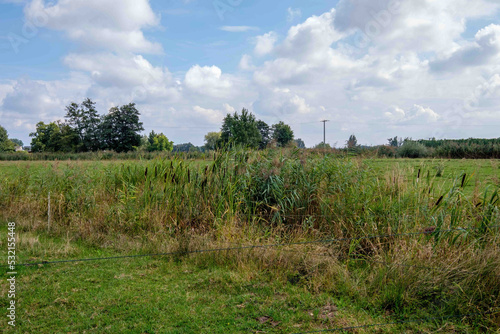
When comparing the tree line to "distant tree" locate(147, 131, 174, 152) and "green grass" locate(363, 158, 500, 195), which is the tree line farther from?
"green grass" locate(363, 158, 500, 195)

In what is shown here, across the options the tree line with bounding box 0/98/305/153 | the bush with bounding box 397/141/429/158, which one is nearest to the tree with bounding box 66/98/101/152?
the tree line with bounding box 0/98/305/153

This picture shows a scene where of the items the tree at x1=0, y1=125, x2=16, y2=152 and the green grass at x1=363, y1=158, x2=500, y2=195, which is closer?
the green grass at x1=363, y1=158, x2=500, y2=195

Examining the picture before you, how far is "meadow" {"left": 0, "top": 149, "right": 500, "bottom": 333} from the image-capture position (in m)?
3.73

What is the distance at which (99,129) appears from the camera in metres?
58.4

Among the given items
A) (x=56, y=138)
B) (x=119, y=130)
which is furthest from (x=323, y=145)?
(x=56, y=138)

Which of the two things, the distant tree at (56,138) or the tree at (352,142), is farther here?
the distant tree at (56,138)

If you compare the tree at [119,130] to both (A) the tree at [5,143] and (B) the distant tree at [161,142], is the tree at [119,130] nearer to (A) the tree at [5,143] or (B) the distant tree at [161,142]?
(B) the distant tree at [161,142]

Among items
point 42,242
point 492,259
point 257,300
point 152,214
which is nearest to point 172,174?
point 152,214

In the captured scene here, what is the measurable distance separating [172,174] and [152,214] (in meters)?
0.97

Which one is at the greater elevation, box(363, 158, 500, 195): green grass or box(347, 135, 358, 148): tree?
box(347, 135, 358, 148): tree

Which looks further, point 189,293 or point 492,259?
point 189,293

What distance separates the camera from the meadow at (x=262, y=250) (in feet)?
12.3

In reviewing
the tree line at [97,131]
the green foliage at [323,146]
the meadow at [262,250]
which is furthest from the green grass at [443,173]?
the tree line at [97,131]

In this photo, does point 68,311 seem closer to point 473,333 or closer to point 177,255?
point 177,255
